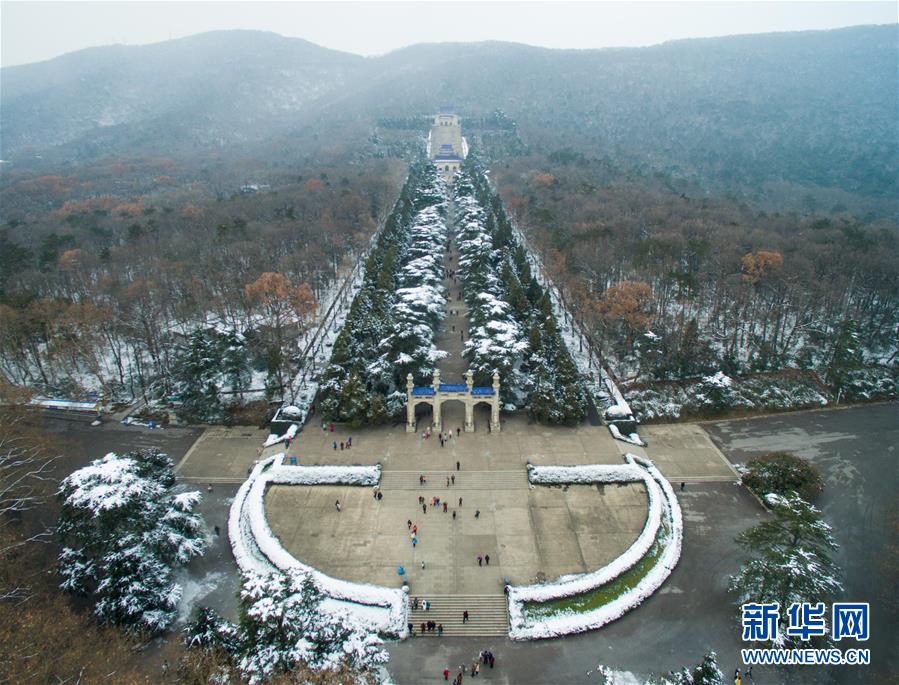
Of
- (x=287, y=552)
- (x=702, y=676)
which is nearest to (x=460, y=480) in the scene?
(x=287, y=552)

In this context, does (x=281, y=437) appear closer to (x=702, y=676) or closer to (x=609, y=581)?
(x=609, y=581)

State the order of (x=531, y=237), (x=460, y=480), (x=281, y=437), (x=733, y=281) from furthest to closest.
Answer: (x=531, y=237)
(x=733, y=281)
(x=281, y=437)
(x=460, y=480)

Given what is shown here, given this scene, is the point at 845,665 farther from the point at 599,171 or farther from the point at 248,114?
the point at 248,114

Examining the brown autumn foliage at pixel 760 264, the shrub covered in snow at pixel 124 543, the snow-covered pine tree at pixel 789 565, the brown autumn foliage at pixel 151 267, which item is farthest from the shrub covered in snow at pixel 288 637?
the brown autumn foliage at pixel 760 264

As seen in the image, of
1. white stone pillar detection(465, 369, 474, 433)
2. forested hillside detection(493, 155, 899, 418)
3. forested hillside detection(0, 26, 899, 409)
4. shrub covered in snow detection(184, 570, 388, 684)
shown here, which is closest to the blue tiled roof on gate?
white stone pillar detection(465, 369, 474, 433)

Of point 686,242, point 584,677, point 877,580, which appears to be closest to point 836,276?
point 686,242

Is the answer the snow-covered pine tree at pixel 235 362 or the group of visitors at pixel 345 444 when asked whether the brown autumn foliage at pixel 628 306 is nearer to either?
the group of visitors at pixel 345 444
